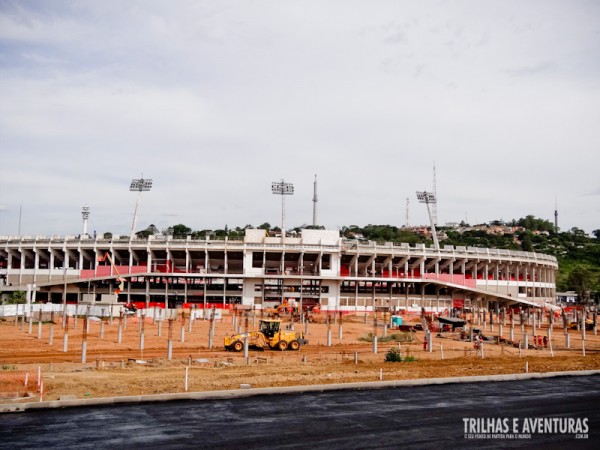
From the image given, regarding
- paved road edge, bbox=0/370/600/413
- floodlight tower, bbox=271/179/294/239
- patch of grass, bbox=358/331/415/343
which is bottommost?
patch of grass, bbox=358/331/415/343

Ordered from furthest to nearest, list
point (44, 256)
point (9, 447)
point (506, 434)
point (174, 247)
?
1. point (44, 256)
2. point (174, 247)
3. point (506, 434)
4. point (9, 447)

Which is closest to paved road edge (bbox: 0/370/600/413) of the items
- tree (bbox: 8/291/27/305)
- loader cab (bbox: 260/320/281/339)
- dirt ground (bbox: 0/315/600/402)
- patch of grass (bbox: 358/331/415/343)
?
dirt ground (bbox: 0/315/600/402)

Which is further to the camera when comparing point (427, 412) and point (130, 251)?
point (130, 251)

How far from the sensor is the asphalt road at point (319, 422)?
18250mm

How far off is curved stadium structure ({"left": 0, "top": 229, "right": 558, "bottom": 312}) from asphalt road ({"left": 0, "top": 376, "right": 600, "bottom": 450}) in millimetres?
60495

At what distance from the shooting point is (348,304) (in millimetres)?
92188

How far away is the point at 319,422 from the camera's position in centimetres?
2103

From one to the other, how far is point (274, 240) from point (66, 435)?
7080 cm

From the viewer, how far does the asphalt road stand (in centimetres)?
1825

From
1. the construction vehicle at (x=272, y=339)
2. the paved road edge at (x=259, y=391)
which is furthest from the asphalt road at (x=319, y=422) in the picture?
the construction vehicle at (x=272, y=339)

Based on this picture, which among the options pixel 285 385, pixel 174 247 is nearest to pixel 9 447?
pixel 285 385

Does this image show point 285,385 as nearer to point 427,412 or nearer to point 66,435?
point 427,412

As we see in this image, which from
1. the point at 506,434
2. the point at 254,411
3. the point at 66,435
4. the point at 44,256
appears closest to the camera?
the point at 66,435

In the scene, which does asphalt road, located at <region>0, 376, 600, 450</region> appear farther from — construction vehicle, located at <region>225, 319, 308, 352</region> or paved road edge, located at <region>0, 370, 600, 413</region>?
construction vehicle, located at <region>225, 319, 308, 352</region>
